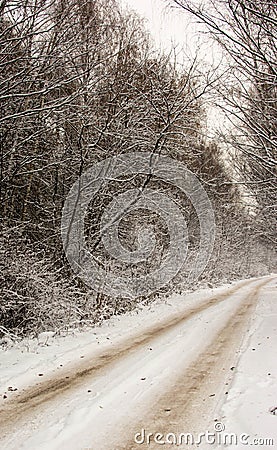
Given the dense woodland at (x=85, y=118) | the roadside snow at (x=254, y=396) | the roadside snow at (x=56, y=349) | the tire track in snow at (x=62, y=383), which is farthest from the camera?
the dense woodland at (x=85, y=118)

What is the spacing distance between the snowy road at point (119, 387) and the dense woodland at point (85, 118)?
5.86ft

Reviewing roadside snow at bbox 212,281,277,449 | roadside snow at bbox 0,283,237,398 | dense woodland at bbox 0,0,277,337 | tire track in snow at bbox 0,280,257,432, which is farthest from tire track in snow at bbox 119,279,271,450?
dense woodland at bbox 0,0,277,337

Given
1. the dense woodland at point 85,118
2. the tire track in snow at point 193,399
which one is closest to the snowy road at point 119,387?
the tire track in snow at point 193,399

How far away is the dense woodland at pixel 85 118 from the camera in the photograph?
7.35 m

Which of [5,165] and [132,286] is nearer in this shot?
[5,165]

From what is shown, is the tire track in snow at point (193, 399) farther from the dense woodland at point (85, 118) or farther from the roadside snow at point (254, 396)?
the dense woodland at point (85, 118)

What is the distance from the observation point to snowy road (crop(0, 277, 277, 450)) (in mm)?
4133

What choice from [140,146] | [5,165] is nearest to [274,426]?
[5,165]

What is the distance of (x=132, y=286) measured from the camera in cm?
1485

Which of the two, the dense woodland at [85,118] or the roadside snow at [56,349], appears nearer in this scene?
the roadside snow at [56,349]

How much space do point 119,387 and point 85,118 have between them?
23.4 ft

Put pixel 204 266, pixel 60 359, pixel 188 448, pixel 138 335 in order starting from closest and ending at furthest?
pixel 188 448 < pixel 60 359 < pixel 138 335 < pixel 204 266

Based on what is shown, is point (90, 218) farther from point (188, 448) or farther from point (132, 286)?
point (188, 448)

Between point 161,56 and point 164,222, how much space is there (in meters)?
7.46
